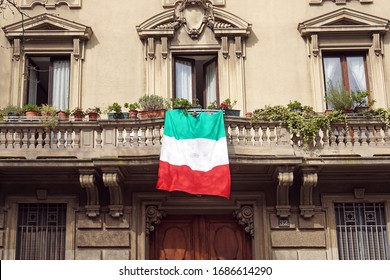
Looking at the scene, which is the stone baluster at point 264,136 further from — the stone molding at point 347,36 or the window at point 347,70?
the window at point 347,70

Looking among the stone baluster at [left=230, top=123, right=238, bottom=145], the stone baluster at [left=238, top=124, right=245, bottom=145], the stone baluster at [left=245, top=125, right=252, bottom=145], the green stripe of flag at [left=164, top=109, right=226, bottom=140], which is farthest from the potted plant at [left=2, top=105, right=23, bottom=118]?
the stone baluster at [left=245, top=125, right=252, bottom=145]

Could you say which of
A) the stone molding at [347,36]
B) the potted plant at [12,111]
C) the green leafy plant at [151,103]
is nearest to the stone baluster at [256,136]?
the green leafy plant at [151,103]

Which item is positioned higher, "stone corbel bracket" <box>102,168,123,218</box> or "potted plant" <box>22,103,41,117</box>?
"potted plant" <box>22,103,41,117</box>

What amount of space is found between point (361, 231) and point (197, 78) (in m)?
5.86

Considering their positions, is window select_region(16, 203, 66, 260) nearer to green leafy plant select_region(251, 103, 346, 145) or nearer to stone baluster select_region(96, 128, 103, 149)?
stone baluster select_region(96, 128, 103, 149)

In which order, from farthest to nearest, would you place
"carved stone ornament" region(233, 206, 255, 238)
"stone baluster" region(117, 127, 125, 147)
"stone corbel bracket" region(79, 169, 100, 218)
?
"carved stone ornament" region(233, 206, 255, 238) < "stone baluster" region(117, 127, 125, 147) < "stone corbel bracket" region(79, 169, 100, 218)

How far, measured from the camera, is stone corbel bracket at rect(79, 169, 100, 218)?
1520cm

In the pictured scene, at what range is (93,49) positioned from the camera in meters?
17.8

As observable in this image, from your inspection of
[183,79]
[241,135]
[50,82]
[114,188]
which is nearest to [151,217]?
[114,188]

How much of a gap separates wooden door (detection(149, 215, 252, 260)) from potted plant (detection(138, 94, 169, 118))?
8.54ft

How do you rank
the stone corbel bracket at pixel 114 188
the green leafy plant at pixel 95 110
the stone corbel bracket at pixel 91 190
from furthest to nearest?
the green leafy plant at pixel 95 110, the stone corbel bracket at pixel 91 190, the stone corbel bracket at pixel 114 188

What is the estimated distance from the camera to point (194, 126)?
15.1m

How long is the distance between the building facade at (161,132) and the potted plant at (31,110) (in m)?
0.23

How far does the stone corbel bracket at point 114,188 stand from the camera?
1507cm
